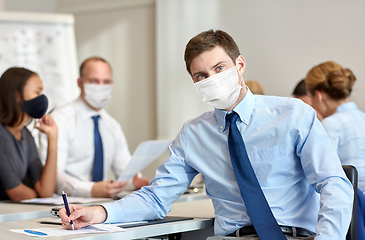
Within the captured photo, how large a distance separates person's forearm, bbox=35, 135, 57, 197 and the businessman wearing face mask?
22cm

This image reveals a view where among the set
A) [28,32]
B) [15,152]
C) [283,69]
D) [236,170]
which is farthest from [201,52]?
[28,32]

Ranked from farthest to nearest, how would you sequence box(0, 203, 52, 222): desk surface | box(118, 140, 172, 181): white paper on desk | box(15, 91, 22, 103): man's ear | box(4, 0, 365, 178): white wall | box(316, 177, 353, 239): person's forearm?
box(4, 0, 365, 178): white wall → box(15, 91, 22, 103): man's ear → box(118, 140, 172, 181): white paper on desk → box(0, 203, 52, 222): desk surface → box(316, 177, 353, 239): person's forearm

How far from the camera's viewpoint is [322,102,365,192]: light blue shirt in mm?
2703

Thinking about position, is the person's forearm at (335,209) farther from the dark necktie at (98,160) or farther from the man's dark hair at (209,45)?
the dark necktie at (98,160)

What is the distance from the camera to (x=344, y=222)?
1.37 metres

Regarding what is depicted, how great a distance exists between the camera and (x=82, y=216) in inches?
59.4

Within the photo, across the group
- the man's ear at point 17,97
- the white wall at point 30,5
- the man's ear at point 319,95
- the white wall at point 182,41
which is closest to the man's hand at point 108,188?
the man's ear at point 17,97

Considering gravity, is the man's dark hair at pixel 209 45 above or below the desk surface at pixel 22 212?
above

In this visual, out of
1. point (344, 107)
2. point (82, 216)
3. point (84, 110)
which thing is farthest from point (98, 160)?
point (344, 107)

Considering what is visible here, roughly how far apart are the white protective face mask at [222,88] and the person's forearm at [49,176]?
1357mm

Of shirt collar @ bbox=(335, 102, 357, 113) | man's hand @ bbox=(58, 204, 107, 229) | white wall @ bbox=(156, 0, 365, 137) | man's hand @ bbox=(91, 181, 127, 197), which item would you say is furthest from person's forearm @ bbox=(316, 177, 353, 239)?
white wall @ bbox=(156, 0, 365, 137)

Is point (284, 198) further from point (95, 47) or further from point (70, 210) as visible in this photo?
point (95, 47)

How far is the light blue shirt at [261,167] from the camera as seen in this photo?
152 centimetres

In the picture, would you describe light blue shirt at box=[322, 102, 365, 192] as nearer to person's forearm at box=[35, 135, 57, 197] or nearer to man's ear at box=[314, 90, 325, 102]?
man's ear at box=[314, 90, 325, 102]
